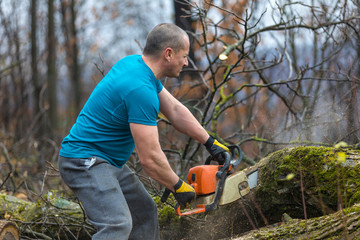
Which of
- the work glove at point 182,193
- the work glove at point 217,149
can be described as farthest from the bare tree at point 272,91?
the work glove at point 182,193

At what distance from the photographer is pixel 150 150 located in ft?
7.81

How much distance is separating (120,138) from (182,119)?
1.86ft

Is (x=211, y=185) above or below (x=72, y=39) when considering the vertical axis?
below

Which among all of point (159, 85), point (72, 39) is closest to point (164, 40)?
point (159, 85)

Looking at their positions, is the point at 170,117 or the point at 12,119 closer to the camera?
the point at 170,117

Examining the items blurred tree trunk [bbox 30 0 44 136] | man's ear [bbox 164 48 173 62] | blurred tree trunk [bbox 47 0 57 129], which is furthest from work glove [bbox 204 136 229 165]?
blurred tree trunk [bbox 47 0 57 129]

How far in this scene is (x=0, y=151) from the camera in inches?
296

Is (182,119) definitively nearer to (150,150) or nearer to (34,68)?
(150,150)

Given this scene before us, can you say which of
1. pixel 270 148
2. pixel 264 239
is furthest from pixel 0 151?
pixel 264 239

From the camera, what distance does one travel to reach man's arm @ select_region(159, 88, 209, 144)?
9.60 ft

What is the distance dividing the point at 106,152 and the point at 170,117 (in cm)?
62

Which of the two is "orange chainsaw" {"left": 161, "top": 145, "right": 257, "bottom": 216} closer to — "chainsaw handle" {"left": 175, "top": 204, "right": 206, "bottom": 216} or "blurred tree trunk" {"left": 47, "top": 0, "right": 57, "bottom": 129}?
"chainsaw handle" {"left": 175, "top": 204, "right": 206, "bottom": 216}

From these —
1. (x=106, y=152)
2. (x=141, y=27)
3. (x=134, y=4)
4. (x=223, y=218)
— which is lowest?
(x=223, y=218)

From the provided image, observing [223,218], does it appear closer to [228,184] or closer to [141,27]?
[228,184]
